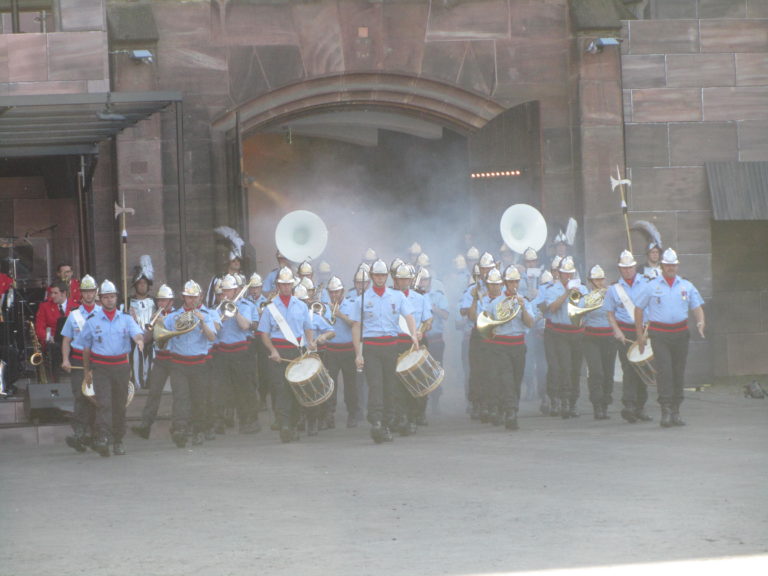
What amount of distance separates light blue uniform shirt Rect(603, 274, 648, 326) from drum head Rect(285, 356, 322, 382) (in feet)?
10.8

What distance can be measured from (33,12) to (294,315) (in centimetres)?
891

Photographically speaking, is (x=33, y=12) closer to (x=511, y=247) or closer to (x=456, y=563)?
(x=511, y=247)

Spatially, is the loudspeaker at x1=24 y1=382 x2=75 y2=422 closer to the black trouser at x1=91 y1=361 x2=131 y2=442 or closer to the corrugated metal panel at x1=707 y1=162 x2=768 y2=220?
the black trouser at x1=91 y1=361 x2=131 y2=442

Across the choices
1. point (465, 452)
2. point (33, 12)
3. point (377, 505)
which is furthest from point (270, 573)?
point (33, 12)

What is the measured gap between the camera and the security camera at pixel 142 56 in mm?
19062

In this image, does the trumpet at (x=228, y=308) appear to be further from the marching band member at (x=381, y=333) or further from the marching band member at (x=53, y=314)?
the marching band member at (x=53, y=314)

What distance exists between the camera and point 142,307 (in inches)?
691

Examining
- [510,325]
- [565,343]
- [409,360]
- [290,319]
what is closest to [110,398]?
[290,319]

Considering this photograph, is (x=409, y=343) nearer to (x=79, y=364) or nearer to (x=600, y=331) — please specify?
(x=600, y=331)

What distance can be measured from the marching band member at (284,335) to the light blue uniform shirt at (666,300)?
11.7 ft

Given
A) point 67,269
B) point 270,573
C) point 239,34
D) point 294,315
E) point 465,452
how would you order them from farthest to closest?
point 239,34
point 67,269
point 294,315
point 465,452
point 270,573

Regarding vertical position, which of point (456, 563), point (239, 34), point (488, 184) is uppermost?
point (239, 34)

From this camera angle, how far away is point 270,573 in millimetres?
8102

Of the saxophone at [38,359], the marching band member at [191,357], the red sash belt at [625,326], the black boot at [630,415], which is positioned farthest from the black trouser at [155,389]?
the red sash belt at [625,326]
